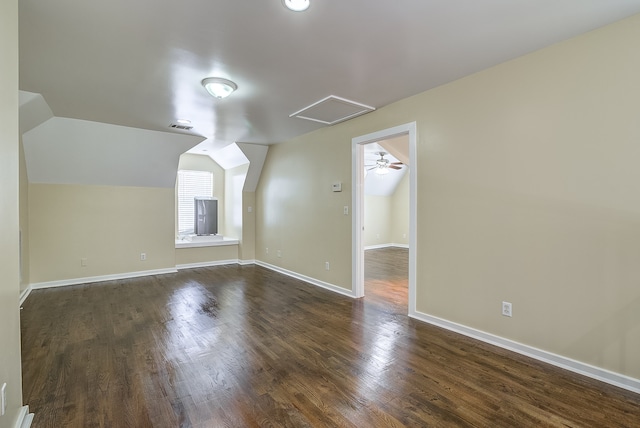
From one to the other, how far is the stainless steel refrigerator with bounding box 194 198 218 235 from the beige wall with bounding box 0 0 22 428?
493 centimetres

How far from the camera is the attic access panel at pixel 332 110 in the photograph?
11.3 ft

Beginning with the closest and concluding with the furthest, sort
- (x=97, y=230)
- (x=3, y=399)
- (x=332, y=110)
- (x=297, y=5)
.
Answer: (x=3, y=399), (x=297, y=5), (x=332, y=110), (x=97, y=230)

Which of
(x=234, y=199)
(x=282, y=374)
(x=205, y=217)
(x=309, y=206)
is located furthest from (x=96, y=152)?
(x=282, y=374)

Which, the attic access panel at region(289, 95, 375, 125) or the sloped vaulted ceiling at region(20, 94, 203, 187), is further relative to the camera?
the sloped vaulted ceiling at region(20, 94, 203, 187)

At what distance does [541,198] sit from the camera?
2432 mm

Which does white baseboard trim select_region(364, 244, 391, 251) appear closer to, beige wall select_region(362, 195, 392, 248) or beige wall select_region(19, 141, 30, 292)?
beige wall select_region(362, 195, 392, 248)

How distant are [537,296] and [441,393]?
121 cm

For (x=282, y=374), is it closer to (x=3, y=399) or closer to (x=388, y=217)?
(x=3, y=399)

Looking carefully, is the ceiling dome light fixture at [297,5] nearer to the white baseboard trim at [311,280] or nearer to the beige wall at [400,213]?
the white baseboard trim at [311,280]

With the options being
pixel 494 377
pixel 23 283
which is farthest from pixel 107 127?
pixel 494 377

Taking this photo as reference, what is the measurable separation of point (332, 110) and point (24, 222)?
4723 mm

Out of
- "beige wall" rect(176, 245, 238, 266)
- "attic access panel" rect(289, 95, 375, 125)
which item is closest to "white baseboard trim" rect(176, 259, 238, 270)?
"beige wall" rect(176, 245, 238, 266)

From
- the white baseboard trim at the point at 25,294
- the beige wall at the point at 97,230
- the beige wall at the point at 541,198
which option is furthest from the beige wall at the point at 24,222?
the beige wall at the point at 541,198

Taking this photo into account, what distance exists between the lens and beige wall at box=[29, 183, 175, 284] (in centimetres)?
470
